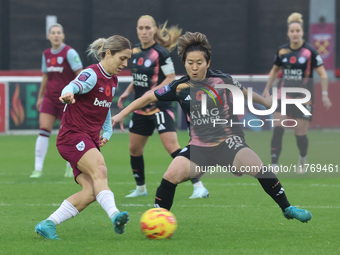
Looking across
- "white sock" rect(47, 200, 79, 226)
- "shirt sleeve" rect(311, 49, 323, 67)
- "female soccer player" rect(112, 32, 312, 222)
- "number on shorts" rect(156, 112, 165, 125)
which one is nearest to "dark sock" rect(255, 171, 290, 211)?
"female soccer player" rect(112, 32, 312, 222)

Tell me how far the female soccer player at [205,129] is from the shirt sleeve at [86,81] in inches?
14.6

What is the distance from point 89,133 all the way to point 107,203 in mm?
709

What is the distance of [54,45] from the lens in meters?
11.2

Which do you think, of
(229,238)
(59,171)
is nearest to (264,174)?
(229,238)

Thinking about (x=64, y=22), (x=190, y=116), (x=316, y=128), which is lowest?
(x=316, y=128)

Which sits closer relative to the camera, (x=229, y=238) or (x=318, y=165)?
(x=229, y=238)

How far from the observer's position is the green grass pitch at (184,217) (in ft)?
20.4

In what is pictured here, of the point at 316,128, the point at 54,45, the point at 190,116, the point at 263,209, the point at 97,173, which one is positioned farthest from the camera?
the point at 316,128

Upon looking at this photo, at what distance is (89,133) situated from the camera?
6652 mm

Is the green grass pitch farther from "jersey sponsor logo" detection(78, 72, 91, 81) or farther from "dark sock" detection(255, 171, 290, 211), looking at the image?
"jersey sponsor logo" detection(78, 72, 91, 81)

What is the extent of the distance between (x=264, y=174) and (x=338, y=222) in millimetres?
1271

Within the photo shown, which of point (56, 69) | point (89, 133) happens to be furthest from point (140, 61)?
point (89, 133)

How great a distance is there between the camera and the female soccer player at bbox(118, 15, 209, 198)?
30.7 ft

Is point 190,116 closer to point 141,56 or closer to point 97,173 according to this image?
point 97,173
